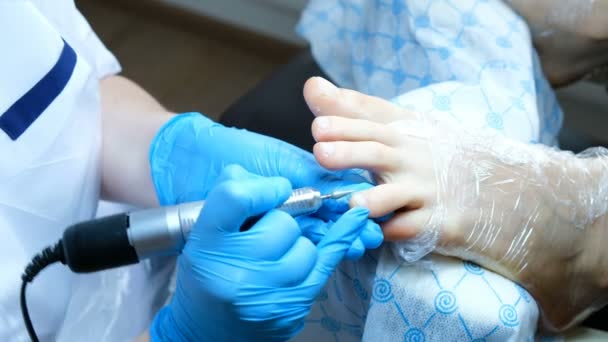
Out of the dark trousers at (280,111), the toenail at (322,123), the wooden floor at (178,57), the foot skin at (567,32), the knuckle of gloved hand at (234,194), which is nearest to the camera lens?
the knuckle of gloved hand at (234,194)

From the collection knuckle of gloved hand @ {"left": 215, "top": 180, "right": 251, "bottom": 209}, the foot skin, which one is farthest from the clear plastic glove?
the foot skin

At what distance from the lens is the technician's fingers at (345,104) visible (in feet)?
2.37

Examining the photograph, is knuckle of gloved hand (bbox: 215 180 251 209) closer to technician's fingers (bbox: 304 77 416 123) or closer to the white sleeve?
technician's fingers (bbox: 304 77 416 123)

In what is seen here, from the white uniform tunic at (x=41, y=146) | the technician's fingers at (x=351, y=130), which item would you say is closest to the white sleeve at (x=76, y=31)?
the white uniform tunic at (x=41, y=146)

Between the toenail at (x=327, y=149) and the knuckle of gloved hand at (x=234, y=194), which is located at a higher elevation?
the knuckle of gloved hand at (x=234, y=194)

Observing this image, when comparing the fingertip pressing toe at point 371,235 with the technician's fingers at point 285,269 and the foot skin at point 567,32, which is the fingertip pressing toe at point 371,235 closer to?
the technician's fingers at point 285,269

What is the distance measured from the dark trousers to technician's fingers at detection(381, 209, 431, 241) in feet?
1.44

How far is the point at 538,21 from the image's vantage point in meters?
0.97

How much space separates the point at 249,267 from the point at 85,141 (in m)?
0.35

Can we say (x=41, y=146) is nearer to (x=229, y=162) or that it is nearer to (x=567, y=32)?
(x=229, y=162)

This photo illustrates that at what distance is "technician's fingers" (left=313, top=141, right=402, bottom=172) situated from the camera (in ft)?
2.15

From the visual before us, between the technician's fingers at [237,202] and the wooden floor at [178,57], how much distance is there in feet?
4.60

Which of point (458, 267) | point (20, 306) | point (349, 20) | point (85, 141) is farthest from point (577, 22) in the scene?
point (20, 306)

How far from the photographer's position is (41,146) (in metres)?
0.74
